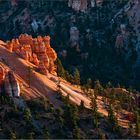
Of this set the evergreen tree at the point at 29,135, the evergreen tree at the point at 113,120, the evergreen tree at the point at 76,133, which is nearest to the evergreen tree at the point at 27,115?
the evergreen tree at the point at 29,135

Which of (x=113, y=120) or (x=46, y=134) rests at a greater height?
(x=46, y=134)

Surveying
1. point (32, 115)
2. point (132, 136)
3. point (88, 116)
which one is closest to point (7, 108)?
point (32, 115)

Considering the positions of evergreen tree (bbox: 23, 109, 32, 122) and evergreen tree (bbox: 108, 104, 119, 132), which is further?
evergreen tree (bbox: 108, 104, 119, 132)

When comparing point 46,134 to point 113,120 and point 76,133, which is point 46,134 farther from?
point 113,120

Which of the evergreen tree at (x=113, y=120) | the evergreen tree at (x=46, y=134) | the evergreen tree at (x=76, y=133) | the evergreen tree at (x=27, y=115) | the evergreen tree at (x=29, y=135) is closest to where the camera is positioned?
the evergreen tree at (x=29, y=135)

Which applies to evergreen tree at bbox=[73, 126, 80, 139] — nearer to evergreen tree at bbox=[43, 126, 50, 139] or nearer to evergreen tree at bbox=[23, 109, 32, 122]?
evergreen tree at bbox=[43, 126, 50, 139]

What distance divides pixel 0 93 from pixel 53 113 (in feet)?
55.3

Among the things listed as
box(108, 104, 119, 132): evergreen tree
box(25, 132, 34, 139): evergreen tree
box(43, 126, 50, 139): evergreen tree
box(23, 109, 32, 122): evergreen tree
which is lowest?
box(108, 104, 119, 132): evergreen tree

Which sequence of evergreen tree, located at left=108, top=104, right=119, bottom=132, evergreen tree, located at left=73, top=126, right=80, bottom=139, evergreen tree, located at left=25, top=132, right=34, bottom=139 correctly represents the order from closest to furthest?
1. evergreen tree, located at left=25, top=132, right=34, bottom=139
2. evergreen tree, located at left=73, top=126, right=80, bottom=139
3. evergreen tree, located at left=108, top=104, right=119, bottom=132

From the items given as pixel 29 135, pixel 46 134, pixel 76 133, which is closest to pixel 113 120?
pixel 76 133

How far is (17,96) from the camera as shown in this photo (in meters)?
199

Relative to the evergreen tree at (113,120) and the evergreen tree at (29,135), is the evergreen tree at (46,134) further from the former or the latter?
the evergreen tree at (113,120)

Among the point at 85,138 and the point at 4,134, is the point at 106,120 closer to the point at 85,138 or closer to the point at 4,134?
the point at 85,138

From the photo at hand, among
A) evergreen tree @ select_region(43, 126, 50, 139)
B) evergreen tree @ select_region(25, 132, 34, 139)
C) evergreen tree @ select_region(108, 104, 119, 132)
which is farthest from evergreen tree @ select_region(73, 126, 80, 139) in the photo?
evergreen tree @ select_region(108, 104, 119, 132)
